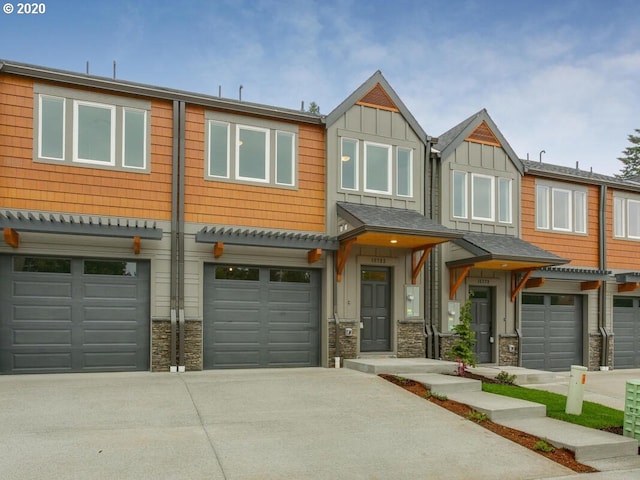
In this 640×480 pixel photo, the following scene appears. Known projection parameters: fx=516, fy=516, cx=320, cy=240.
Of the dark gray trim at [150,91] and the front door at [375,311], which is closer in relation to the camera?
the dark gray trim at [150,91]

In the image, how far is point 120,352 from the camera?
Answer: 35.1 ft

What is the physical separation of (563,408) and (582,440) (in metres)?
2.07

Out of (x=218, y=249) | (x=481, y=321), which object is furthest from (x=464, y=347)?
(x=218, y=249)

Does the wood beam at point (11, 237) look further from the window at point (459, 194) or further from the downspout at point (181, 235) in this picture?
the window at point (459, 194)

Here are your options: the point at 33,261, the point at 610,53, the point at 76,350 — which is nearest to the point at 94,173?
the point at 33,261

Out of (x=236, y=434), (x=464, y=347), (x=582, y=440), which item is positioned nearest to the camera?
(x=236, y=434)

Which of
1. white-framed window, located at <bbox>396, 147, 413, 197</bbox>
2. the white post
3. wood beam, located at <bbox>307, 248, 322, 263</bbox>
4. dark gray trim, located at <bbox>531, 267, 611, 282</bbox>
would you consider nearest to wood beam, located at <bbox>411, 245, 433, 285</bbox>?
white-framed window, located at <bbox>396, 147, 413, 197</bbox>

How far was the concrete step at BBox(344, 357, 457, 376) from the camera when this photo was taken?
10.9 meters

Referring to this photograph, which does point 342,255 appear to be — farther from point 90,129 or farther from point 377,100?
point 90,129

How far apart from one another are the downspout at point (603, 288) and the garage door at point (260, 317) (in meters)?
9.34

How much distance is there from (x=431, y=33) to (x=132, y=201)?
10591mm

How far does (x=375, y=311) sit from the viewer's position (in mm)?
12812

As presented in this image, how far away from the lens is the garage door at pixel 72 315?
10.0 meters

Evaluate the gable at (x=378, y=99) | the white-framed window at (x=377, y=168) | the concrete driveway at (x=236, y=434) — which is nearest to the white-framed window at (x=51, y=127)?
the concrete driveway at (x=236, y=434)
